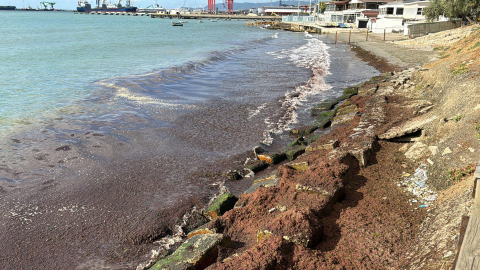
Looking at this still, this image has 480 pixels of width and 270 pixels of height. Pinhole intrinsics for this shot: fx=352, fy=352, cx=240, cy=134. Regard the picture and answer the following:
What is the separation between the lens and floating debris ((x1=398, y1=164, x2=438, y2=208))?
543 centimetres

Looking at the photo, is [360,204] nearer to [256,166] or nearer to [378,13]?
[256,166]

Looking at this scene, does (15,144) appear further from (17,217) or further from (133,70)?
(133,70)

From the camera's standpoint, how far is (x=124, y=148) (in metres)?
10.5

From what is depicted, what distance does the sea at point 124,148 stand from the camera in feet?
20.8

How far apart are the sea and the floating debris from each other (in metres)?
3.47

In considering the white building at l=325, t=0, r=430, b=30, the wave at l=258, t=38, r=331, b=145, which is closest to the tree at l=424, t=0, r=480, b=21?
the white building at l=325, t=0, r=430, b=30

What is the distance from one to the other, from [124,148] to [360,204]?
7297 mm

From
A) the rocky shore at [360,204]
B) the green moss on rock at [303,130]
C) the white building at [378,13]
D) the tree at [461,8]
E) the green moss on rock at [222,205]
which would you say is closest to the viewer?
the rocky shore at [360,204]

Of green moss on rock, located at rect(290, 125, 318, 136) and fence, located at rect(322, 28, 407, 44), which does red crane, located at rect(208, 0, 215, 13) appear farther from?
green moss on rock, located at rect(290, 125, 318, 136)

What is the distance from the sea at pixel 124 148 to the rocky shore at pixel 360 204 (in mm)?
981

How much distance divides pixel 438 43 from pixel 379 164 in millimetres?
29471

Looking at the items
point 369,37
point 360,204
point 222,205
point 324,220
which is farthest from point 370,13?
point 324,220

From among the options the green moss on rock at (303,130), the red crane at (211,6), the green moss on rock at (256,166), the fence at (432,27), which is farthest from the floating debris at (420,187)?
the red crane at (211,6)

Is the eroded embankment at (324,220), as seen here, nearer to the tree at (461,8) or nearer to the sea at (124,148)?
the sea at (124,148)
